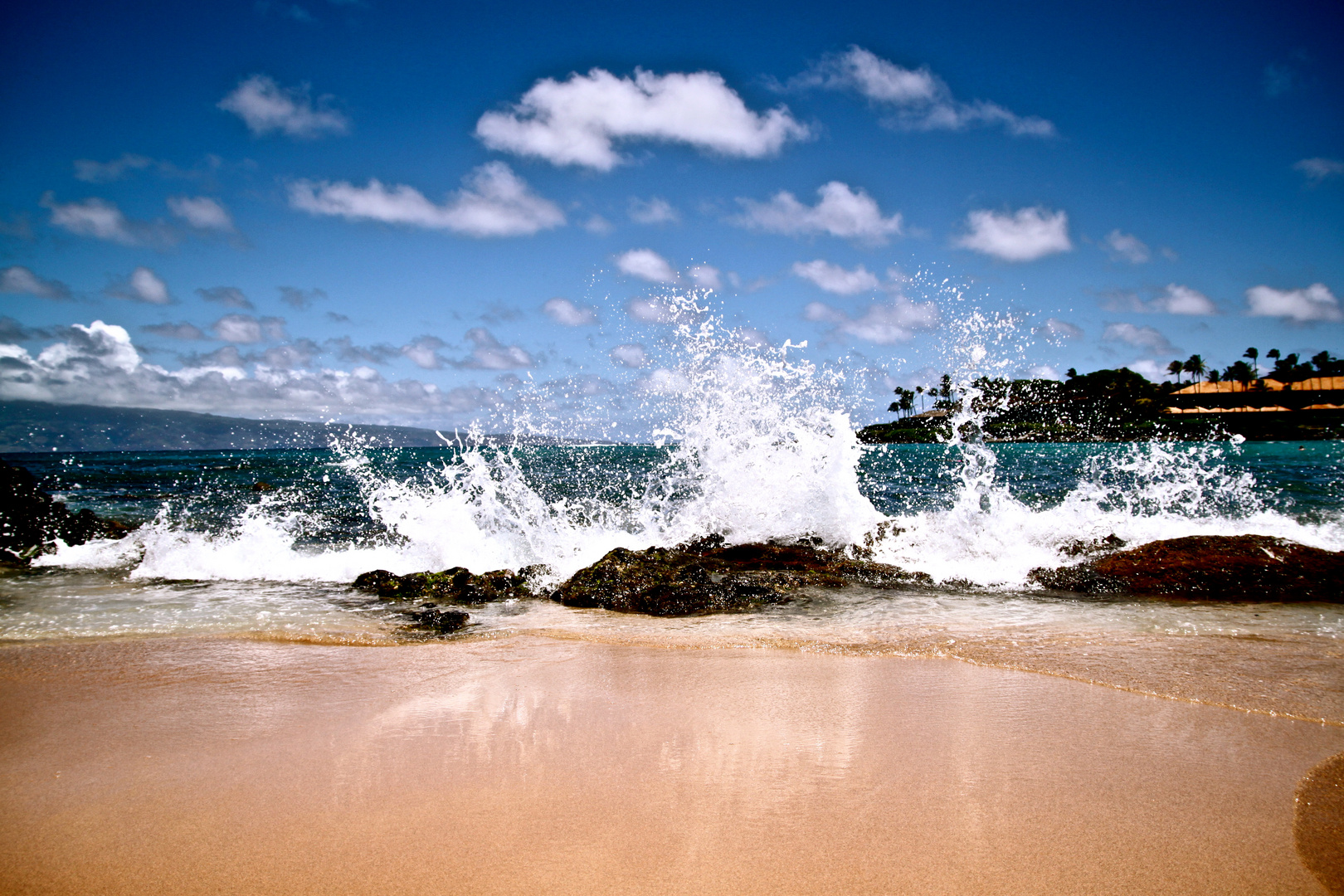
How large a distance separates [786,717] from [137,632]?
6031 millimetres

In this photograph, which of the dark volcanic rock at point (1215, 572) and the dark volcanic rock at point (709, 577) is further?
the dark volcanic rock at point (1215, 572)

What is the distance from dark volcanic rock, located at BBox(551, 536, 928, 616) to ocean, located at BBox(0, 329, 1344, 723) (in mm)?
334

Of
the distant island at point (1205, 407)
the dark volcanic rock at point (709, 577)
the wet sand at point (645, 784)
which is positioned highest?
the distant island at point (1205, 407)

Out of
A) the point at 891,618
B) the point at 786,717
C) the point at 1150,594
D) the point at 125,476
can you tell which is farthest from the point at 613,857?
the point at 125,476

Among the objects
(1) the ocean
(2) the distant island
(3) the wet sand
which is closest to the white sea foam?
(1) the ocean

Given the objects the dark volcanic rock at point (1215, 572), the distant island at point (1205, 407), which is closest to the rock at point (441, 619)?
the dark volcanic rock at point (1215, 572)

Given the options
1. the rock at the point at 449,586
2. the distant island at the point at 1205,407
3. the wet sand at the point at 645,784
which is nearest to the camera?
the wet sand at the point at 645,784

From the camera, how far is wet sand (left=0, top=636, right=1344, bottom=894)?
2.50m

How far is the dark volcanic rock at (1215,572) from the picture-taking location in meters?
7.29

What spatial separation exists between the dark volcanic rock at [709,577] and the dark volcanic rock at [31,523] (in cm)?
962

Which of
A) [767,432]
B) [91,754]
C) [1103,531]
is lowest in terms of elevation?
[91,754]

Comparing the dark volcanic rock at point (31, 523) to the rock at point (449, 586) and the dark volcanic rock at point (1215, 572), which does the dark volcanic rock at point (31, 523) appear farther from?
the dark volcanic rock at point (1215, 572)

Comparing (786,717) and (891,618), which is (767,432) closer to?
(891,618)

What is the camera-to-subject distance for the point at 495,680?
4617mm
